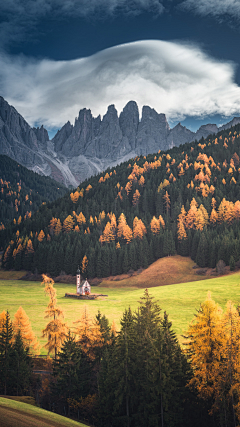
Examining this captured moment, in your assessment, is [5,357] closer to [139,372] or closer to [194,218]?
[139,372]

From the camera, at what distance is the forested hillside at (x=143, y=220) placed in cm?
10994

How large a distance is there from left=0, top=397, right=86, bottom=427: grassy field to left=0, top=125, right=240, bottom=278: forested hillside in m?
73.6

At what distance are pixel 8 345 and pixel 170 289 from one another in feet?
164

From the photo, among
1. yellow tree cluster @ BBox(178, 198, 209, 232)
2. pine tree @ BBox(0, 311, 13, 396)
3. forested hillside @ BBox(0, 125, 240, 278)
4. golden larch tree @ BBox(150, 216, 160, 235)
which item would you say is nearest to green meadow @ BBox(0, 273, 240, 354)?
pine tree @ BBox(0, 311, 13, 396)

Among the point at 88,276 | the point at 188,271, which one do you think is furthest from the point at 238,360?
the point at 88,276

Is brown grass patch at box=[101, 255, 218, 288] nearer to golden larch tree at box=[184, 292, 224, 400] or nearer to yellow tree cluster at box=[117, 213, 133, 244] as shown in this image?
yellow tree cluster at box=[117, 213, 133, 244]

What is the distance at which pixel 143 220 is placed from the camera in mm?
133000

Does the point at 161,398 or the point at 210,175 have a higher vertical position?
the point at 210,175

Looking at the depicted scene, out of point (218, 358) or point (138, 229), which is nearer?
point (218, 358)

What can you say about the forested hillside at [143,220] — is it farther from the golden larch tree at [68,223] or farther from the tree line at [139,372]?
the tree line at [139,372]

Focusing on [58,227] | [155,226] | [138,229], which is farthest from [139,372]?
[58,227]

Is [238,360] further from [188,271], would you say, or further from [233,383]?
[188,271]

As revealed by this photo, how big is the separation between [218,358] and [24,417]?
15689 millimetres

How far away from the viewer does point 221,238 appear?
100938mm
